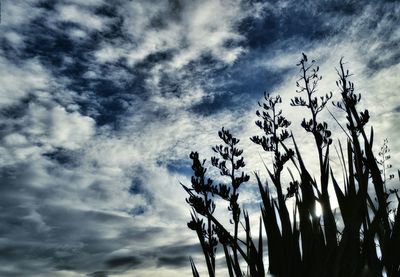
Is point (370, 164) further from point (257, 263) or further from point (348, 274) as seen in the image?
point (257, 263)

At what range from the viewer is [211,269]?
5.32 ft

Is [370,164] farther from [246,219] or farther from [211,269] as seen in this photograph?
[211,269]

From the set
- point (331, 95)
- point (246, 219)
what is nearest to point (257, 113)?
point (331, 95)

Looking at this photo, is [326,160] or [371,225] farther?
[326,160]

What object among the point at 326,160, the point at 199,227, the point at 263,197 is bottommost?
the point at 199,227

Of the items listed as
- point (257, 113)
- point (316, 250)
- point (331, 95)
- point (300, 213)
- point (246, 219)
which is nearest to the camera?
point (316, 250)

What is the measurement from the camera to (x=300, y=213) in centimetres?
169

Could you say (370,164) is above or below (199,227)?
above

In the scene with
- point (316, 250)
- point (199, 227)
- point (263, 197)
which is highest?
point (263, 197)

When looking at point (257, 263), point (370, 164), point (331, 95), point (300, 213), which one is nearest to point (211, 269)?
point (257, 263)

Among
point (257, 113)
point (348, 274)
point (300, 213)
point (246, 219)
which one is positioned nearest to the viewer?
point (348, 274)

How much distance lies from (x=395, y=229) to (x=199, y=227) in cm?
78

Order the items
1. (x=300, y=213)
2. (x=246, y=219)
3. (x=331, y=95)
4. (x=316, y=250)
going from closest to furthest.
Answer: (x=316, y=250) → (x=300, y=213) → (x=246, y=219) → (x=331, y=95)

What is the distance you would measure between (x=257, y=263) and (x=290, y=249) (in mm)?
170
